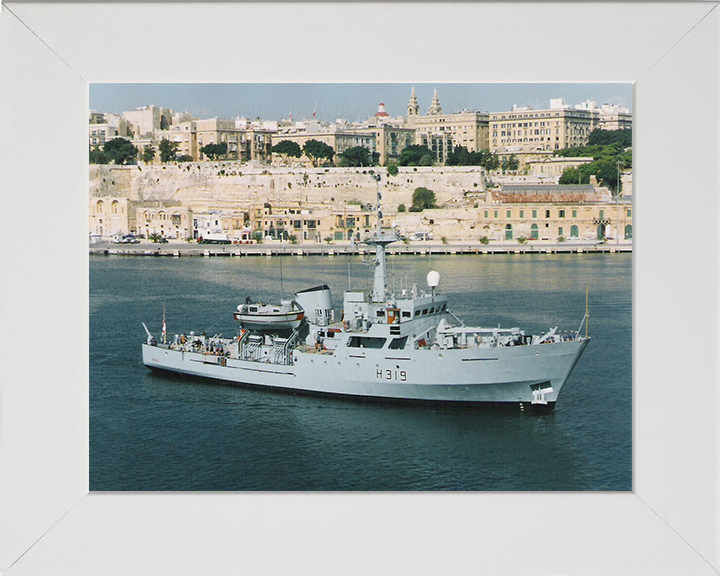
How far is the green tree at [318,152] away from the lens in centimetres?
1884

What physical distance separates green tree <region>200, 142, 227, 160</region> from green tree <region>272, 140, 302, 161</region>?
131 inches

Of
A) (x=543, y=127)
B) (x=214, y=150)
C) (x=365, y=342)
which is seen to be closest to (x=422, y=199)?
(x=543, y=127)

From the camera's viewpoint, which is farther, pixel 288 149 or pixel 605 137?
pixel 288 149

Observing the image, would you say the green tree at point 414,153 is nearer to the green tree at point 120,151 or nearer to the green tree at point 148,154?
the green tree at point 120,151

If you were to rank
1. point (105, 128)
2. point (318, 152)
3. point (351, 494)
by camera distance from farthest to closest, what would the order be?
point (105, 128) < point (318, 152) < point (351, 494)

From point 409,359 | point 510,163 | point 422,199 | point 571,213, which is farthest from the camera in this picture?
point 422,199

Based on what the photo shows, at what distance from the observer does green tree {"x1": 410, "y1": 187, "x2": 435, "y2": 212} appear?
19344 mm

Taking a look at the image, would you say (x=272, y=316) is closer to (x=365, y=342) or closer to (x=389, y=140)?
(x=365, y=342)

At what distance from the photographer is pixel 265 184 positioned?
2366 centimetres

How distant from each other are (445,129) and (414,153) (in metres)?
0.73

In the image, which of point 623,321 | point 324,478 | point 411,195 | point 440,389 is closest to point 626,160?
point 411,195

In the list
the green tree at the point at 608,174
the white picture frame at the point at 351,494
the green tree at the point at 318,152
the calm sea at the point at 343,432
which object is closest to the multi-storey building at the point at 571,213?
the green tree at the point at 608,174
